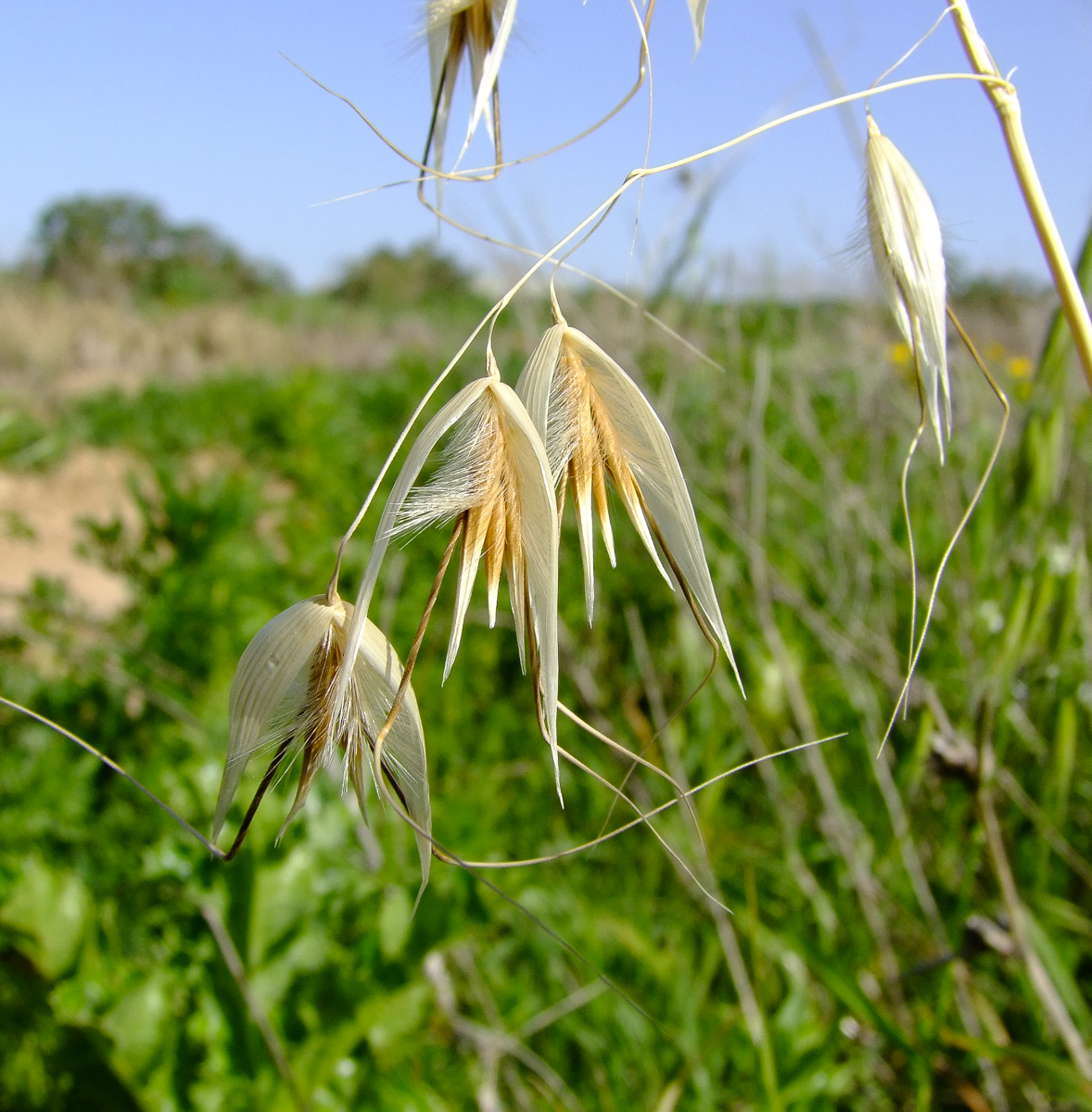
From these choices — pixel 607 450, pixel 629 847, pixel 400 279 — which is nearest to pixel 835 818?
pixel 629 847

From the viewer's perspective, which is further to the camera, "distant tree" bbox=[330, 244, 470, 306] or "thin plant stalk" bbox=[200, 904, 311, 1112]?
"distant tree" bbox=[330, 244, 470, 306]

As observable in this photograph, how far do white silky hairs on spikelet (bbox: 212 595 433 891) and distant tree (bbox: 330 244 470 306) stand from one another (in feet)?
36.4

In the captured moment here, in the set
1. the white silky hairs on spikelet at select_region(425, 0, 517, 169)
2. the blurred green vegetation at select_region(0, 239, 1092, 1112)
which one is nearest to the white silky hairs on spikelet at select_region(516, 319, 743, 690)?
the white silky hairs on spikelet at select_region(425, 0, 517, 169)

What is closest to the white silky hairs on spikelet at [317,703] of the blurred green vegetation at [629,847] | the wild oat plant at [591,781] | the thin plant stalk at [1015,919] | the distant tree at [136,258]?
the wild oat plant at [591,781]

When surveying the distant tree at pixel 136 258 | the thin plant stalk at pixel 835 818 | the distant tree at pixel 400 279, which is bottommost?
the thin plant stalk at pixel 835 818

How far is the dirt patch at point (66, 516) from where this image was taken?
2654mm

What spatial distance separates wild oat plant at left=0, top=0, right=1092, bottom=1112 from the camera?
0.92 ft

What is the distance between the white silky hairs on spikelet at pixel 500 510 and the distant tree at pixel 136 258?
10.0 meters

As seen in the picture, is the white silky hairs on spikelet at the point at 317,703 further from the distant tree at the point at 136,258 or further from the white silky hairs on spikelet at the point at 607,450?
the distant tree at the point at 136,258

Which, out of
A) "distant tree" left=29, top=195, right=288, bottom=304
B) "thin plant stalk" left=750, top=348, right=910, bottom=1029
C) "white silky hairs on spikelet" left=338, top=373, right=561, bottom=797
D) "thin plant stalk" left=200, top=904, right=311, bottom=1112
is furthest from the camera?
"distant tree" left=29, top=195, right=288, bottom=304

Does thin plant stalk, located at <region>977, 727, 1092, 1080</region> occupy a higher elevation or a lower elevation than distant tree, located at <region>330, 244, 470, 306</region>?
lower

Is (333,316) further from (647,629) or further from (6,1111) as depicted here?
(6,1111)

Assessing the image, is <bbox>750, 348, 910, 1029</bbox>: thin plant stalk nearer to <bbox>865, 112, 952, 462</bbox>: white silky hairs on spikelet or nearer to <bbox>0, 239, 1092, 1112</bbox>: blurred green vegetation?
<bbox>0, 239, 1092, 1112</bbox>: blurred green vegetation

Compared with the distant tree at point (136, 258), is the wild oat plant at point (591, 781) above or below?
below
